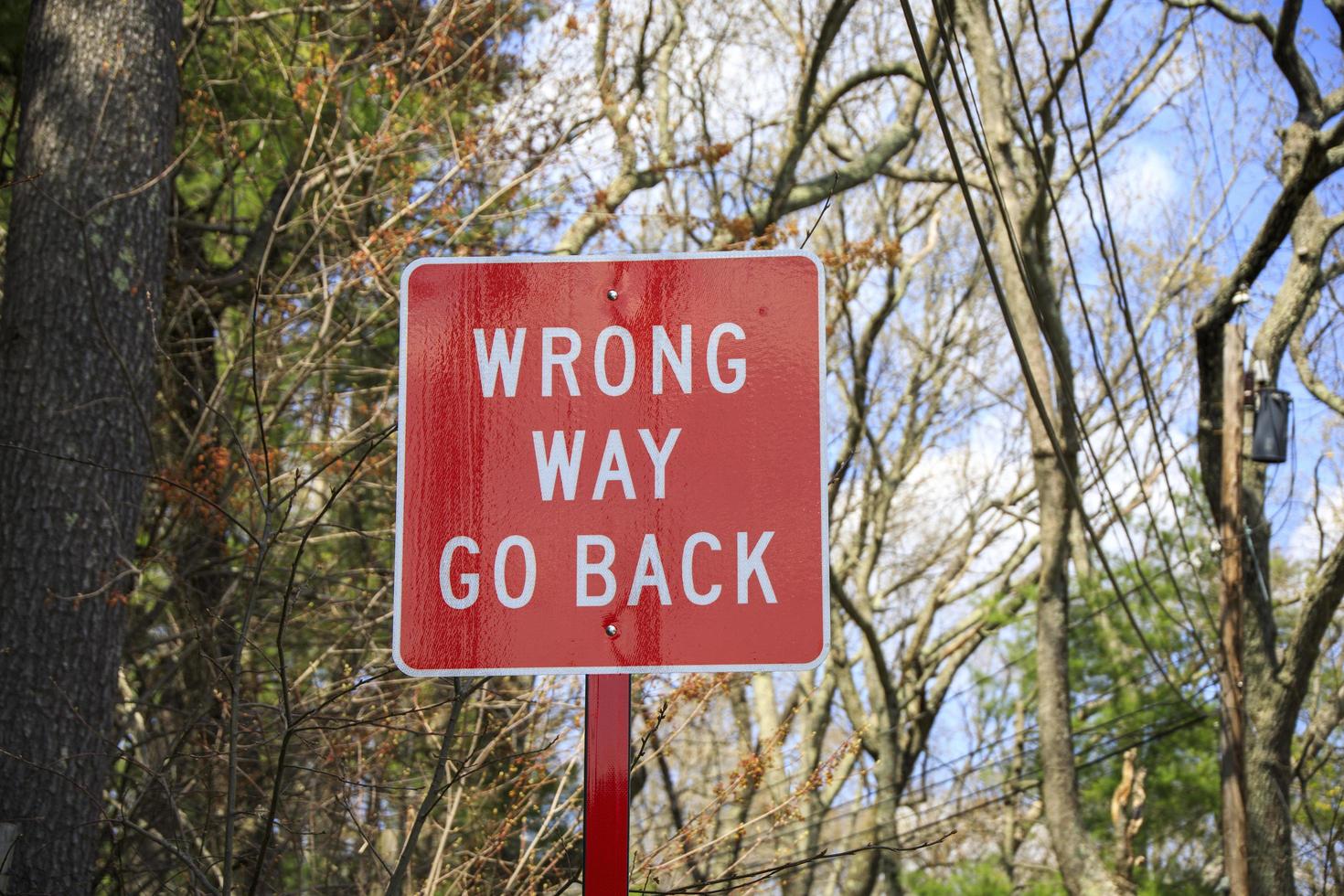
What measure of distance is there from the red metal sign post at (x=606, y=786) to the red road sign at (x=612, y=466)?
69 millimetres

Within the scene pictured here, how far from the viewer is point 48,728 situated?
5.82 metres

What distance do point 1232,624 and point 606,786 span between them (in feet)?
34.5

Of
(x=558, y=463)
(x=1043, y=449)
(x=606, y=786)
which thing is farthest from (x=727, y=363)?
(x=1043, y=449)

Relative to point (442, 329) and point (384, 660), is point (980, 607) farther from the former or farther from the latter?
point (442, 329)

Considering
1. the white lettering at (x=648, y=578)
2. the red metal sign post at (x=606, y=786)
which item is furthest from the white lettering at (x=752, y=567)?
the red metal sign post at (x=606, y=786)

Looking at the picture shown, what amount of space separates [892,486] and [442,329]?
16881 mm

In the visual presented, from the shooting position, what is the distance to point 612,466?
7.35ft

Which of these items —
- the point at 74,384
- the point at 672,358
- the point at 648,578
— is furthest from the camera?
the point at 74,384

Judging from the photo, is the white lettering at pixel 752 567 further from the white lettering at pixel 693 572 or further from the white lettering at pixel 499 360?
the white lettering at pixel 499 360

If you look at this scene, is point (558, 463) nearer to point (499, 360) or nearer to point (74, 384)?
point (499, 360)

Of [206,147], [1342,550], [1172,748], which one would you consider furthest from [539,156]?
[1172,748]

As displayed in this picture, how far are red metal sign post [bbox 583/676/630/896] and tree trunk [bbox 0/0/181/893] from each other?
398 centimetres

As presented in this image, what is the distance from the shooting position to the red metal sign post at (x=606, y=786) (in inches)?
85.8

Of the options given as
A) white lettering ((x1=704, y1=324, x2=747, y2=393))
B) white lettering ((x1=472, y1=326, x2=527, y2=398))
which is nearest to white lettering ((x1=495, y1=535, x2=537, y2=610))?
white lettering ((x1=472, y1=326, x2=527, y2=398))
